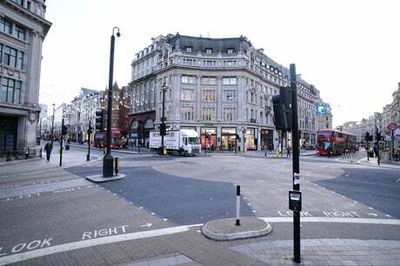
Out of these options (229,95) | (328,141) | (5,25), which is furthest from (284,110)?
(229,95)

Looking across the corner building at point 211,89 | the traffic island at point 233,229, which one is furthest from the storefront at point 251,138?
the traffic island at point 233,229

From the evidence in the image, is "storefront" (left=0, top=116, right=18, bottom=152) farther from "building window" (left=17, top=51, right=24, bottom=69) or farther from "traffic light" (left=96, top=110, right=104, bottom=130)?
"traffic light" (left=96, top=110, right=104, bottom=130)

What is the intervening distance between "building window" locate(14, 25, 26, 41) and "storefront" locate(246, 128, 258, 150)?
41.9 metres

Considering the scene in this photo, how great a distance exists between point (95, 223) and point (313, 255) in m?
5.52

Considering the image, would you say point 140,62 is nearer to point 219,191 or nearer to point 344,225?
point 219,191

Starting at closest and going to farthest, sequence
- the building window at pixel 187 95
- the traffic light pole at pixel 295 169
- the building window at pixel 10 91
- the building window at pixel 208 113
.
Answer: the traffic light pole at pixel 295 169 → the building window at pixel 10 91 → the building window at pixel 187 95 → the building window at pixel 208 113

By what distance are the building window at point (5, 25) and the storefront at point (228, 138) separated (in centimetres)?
3825

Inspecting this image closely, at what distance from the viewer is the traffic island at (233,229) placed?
6074 millimetres

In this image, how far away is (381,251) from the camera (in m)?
5.43

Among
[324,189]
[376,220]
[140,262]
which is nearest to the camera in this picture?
[140,262]

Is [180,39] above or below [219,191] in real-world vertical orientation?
above

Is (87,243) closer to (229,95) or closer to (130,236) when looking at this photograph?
(130,236)

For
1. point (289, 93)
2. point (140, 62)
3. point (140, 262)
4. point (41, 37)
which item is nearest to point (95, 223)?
point (140, 262)

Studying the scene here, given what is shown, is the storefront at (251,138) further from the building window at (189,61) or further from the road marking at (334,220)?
the road marking at (334,220)
